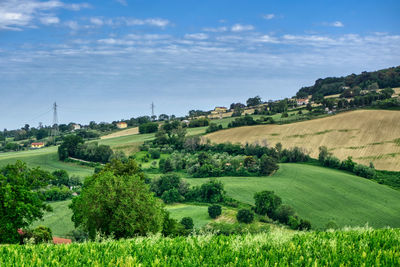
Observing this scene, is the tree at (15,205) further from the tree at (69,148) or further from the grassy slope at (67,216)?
the tree at (69,148)

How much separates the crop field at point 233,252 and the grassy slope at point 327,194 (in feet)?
156

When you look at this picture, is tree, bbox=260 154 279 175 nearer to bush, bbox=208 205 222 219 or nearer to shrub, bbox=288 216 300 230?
shrub, bbox=288 216 300 230

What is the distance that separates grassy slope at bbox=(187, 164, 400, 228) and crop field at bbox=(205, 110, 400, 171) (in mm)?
12609

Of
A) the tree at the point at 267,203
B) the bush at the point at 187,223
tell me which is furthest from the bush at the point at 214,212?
the tree at the point at 267,203

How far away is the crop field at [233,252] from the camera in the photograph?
28.8ft

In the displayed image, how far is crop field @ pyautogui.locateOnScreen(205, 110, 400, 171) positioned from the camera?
85312 mm

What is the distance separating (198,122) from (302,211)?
8587 cm

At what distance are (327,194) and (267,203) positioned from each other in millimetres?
15375

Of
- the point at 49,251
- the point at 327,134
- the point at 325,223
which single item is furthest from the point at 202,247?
the point at 327,134

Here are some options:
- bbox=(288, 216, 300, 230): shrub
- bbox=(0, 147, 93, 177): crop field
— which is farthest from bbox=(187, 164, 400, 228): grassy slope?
bbox=(0, 147, 93, 177): crop field

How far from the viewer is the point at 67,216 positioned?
58625 millimetres

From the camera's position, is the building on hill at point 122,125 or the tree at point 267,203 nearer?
the tree at point 267,203

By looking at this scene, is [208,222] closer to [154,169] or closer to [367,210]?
[367,210]

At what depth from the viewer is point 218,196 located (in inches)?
2625
